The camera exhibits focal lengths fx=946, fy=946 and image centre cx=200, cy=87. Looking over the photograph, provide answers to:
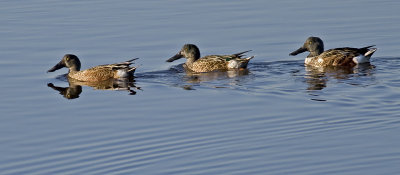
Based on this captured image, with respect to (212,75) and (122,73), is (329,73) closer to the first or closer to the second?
(212,75)

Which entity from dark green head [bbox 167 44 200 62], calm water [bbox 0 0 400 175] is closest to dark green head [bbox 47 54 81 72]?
calm water [bbox 0 0 400 175]

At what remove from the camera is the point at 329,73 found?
16266mm

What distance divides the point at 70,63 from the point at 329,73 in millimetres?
4588

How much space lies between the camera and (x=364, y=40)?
18.5 metres

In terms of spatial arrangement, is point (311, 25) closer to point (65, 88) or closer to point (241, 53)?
point (241, 53)

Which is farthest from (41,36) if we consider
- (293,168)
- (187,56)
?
(293,168)

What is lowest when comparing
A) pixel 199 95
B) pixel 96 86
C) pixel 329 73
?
pixel 329 73

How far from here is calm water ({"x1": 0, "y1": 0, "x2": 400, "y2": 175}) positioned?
33.7 ft

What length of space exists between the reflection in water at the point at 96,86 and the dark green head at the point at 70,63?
418 millimetres

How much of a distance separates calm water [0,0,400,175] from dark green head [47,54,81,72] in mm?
203

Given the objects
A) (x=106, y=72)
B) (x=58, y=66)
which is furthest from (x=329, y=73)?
(x=58, y=66)

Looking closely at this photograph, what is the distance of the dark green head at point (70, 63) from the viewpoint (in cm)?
1686

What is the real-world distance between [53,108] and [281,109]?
10.9ft

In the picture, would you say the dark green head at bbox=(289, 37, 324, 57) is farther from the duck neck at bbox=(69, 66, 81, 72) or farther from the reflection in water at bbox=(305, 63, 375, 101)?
the duck neck at bbox=(69, 66, 81, 72)
